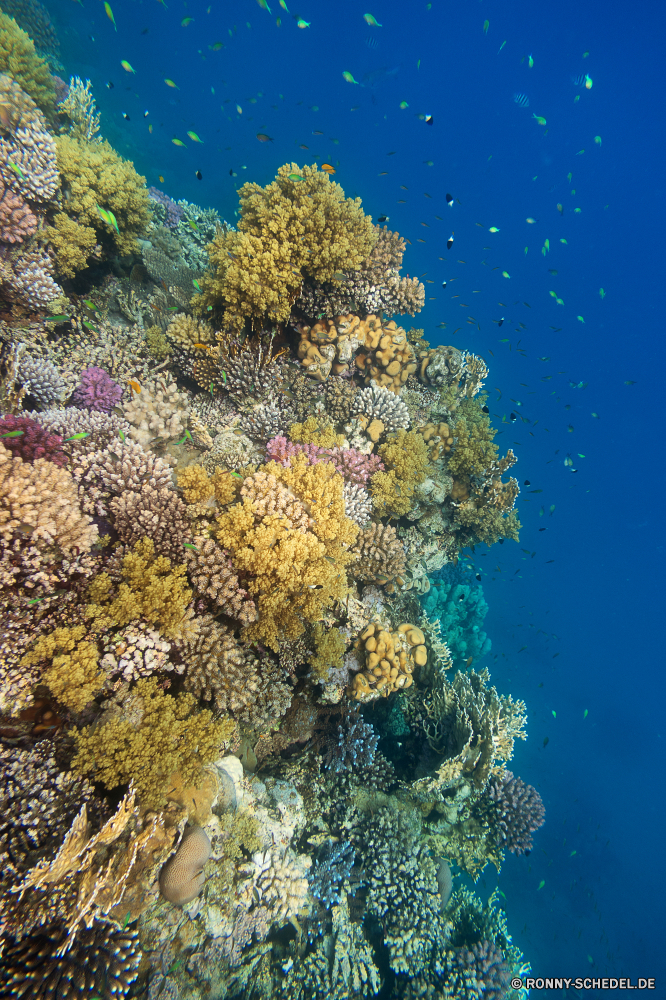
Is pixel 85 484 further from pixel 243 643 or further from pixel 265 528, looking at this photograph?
pixel 243 643

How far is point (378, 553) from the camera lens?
6.38 metres

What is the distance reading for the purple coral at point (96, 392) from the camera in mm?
6020

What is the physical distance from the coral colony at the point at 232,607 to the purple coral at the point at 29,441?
0.9 inches

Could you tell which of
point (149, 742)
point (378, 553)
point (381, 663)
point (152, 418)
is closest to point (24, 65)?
→ point (152, 418)

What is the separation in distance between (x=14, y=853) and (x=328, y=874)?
13.1 feet

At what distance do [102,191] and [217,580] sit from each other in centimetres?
737

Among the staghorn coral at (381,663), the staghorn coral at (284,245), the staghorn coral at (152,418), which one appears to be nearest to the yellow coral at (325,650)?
the staghorn coral at (381,663)

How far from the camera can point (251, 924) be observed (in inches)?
177

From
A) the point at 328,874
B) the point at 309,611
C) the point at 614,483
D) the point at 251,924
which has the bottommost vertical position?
the point at 251,924

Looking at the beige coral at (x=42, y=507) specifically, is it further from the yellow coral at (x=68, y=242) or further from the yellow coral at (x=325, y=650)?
the yellow coral at (x=68, y=242)

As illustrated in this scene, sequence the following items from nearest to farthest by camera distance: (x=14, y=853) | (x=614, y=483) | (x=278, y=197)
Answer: (x=14, y=853), (x=278, y=197), (x=614, y=483)

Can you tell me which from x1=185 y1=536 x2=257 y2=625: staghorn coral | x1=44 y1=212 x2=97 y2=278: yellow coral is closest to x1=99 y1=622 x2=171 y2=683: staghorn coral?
x1=185 y1=536 x2=257 y2=625: staghorn coral

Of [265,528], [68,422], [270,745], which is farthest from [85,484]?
[270,745]

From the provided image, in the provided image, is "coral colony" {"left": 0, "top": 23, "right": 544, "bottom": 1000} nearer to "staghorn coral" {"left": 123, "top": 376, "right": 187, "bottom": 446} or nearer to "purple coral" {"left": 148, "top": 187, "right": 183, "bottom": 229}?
"staghorn coral" {"left": 123, "top": 376, "right": 187, "bottom": 446}
